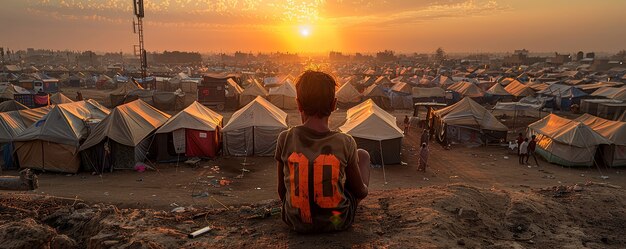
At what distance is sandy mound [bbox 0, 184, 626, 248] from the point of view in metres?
4.17

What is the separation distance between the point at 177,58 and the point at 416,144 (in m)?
122

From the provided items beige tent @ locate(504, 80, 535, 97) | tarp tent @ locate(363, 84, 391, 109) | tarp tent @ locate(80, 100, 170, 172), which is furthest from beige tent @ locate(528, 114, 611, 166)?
beige tent @ locate(504, 80, 535, 97)

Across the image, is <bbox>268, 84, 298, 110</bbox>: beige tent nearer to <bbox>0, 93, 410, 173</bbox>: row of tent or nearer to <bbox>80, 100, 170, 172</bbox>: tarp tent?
<bbox>0, 93, 410, 173</bbox>: row of tent

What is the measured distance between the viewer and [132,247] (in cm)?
417

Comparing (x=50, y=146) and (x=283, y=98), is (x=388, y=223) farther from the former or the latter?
(x=283, y=98)

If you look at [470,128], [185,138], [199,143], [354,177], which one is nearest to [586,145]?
[470,128]

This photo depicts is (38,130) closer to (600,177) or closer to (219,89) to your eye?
(219,89)

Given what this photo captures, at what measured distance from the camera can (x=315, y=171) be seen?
3180mm

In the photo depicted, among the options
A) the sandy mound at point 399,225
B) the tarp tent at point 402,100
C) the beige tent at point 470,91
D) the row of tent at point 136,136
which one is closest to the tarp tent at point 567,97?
the beige tent at point 470,91

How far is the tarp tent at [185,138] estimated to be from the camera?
16.9m

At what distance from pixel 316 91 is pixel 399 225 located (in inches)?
92.7

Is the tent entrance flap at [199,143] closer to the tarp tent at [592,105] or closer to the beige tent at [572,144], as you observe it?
the beige tent at [572,144]

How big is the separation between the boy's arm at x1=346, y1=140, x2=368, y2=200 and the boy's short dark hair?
0.43 meters

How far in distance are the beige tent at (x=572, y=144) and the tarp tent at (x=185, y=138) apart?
15.4 metres
